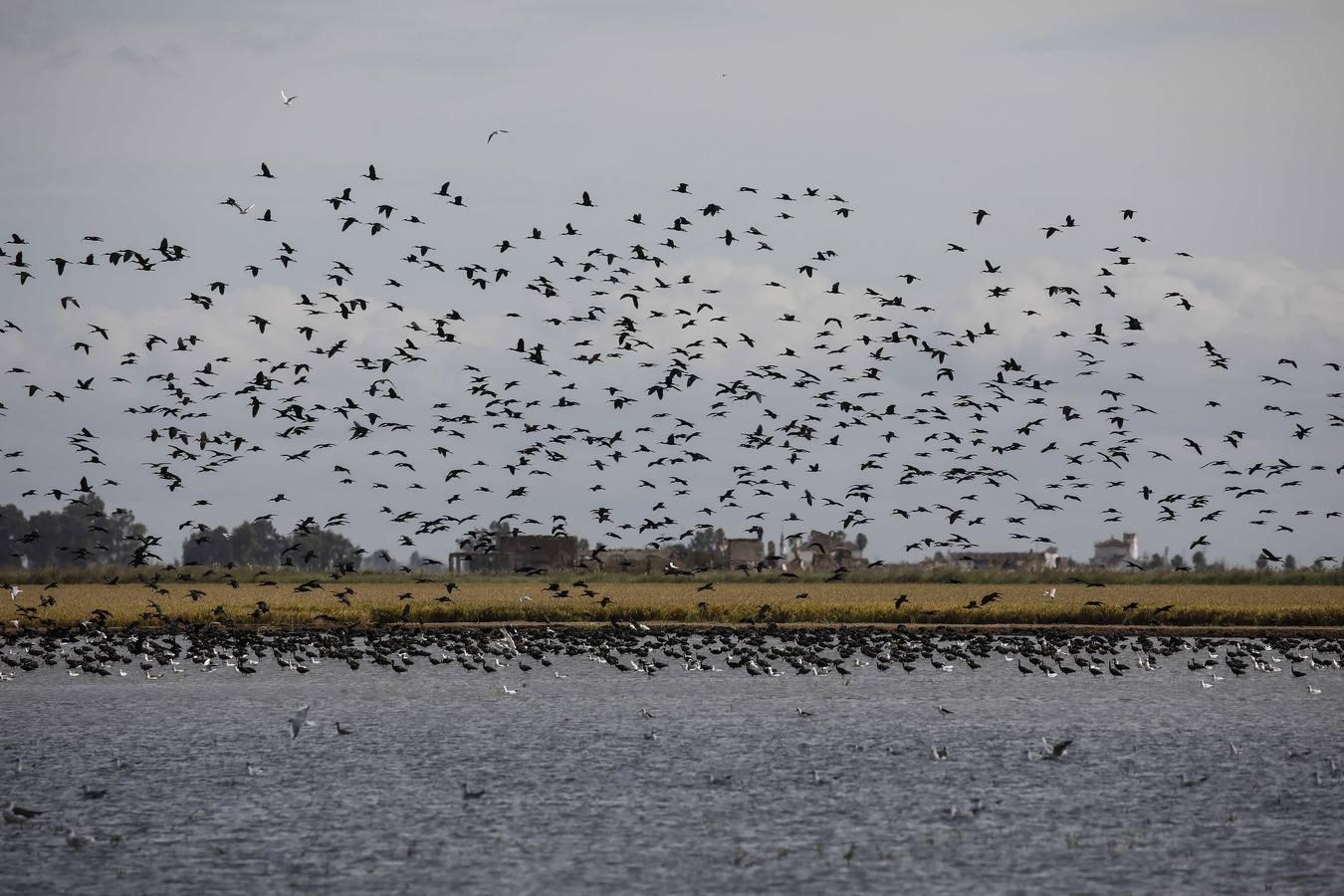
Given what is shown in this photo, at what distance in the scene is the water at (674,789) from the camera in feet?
76.3

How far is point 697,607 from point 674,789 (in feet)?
147

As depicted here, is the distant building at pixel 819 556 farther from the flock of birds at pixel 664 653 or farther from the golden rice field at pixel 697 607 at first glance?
the flock of birds at pixel 664 653

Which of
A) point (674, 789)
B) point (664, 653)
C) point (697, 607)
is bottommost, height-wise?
point (674, 789)

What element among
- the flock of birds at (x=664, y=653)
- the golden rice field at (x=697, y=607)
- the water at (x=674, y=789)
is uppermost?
the golden rice field at (x=697, y=607)

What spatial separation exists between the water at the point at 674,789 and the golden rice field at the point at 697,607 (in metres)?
22.1

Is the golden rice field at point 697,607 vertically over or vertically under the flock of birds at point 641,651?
over

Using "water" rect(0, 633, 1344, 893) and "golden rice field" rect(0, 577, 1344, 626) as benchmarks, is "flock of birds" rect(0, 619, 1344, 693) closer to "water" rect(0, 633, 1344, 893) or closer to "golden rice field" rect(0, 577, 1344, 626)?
"water" rect(0, 633, 1344, 893)

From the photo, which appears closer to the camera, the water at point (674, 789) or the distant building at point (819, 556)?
the water at point (674, 789)

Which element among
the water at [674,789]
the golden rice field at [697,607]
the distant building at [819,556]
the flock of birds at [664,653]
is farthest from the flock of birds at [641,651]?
the distant building at [819,556]

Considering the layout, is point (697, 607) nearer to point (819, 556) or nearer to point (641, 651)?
point (641, 651)

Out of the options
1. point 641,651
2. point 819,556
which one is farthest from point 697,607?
point 819,556

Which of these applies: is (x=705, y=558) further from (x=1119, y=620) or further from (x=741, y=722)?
(x=741, y=722)

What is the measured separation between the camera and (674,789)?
30.3 metres

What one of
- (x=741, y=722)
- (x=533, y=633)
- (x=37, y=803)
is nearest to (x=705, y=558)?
(x=533, y=633)
